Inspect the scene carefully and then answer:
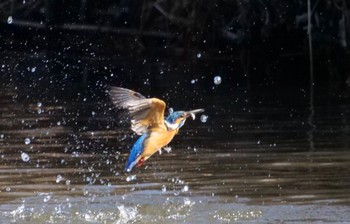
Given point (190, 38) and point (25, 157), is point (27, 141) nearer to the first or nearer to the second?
point (25, 157)

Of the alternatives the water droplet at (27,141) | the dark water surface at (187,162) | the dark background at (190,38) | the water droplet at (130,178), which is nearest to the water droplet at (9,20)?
the dark background at (190,38)

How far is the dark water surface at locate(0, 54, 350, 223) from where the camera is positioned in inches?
303

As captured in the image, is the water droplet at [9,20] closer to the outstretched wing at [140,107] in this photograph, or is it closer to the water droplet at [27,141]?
the water droplet at [27,141]

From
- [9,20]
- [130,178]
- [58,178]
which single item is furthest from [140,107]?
[9,20]

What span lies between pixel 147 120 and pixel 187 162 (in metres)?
2.33

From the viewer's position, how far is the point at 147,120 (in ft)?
Answer: 23.8

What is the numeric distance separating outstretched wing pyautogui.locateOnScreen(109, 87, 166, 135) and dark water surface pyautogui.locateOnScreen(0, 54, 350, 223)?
66 cm

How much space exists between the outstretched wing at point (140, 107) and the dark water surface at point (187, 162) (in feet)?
2.15

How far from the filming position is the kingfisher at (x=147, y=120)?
7.10 metres

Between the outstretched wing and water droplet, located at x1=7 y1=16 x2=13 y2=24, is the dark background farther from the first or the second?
the outstretched wing

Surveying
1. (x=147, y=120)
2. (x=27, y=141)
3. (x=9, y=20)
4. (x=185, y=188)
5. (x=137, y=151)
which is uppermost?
(x=9, y=20)

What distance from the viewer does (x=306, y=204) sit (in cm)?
774

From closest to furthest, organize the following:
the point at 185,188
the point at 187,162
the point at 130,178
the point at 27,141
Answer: the point at 185,188 < the point at 130,178 < the point at 187,162 < the point at 27,141

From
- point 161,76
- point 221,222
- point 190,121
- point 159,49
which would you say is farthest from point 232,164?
point 159,49
